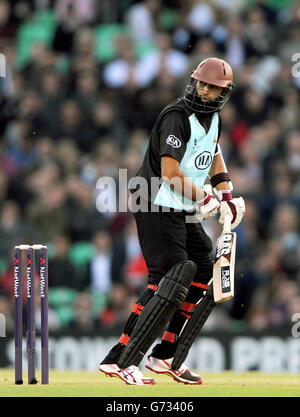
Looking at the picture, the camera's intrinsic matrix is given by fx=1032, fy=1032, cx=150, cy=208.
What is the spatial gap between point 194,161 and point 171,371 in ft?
4.92

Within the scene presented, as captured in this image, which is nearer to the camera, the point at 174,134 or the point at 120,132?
the point at 174,134

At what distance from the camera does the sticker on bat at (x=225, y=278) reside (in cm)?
702

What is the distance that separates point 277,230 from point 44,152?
9.65 feet

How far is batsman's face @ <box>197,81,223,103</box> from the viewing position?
7.04m

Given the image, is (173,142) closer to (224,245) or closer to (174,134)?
(174,134)

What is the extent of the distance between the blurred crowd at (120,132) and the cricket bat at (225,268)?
12.4 feet

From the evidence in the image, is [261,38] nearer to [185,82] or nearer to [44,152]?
[185,82]

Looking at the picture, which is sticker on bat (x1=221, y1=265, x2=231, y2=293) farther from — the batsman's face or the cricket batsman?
the batsman's face

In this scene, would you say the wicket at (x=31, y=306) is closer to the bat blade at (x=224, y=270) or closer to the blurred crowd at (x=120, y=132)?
the bat blade at (x=224, y=270)

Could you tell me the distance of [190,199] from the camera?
22.7ft

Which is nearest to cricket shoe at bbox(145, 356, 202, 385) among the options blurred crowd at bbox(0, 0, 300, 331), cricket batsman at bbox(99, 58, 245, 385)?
cricket batsman at bbox(99, 58, 245, 385)

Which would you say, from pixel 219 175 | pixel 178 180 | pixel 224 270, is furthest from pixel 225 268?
pixel 219 175

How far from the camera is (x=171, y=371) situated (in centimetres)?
731
